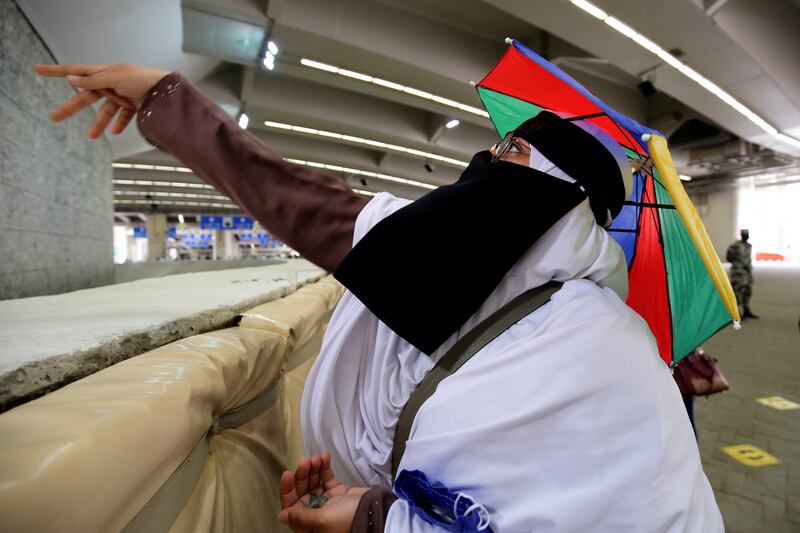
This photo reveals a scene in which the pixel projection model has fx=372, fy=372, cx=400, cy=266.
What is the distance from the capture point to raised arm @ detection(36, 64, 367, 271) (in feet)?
2.60

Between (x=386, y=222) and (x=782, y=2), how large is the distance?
23.0 ft

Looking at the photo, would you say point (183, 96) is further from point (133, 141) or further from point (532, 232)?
point (133, 141)

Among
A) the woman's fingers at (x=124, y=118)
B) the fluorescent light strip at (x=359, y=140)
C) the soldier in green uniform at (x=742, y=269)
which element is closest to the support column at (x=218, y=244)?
the fluorescent light strip at (x=359, y=140)

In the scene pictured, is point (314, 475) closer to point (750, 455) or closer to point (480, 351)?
point (480, 351)

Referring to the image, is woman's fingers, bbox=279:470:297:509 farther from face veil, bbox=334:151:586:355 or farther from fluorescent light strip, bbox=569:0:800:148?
fluorescent light strip, bbox=569:0:800:148

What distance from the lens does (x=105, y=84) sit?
0.87 metres

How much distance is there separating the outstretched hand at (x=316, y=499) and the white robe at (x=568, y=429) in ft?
0.42

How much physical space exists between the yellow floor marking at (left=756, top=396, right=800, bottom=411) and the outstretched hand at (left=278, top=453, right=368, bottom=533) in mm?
3954

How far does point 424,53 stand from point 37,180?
15.0 feet

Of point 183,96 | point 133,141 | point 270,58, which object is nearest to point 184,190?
point 133,141

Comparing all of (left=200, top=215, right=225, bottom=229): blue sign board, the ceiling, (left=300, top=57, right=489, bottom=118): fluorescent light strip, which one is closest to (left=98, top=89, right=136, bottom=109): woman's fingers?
the ceiling

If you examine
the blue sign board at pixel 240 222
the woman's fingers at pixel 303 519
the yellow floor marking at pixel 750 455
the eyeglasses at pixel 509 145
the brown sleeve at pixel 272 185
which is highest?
the blue sign board at pixel 240 222

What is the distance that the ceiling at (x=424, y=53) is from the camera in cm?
381

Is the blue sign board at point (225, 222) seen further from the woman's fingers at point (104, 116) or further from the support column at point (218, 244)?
the woman's fingers at point (104, 116)
